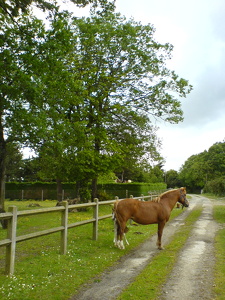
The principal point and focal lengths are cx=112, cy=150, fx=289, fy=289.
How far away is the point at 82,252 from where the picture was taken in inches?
314

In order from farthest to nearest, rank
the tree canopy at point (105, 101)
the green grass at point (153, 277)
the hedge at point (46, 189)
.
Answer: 1. the hedge at point (46, 189)
2. the tree canopy at point (105, 101)
3. the green grass at point (153, 277)

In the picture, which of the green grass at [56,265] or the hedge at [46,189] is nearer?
the green grass at [56,265]

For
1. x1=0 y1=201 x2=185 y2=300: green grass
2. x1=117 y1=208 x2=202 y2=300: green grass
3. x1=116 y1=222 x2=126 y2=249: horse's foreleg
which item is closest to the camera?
x1=117 y1=208 x2=202 y2=300: green grass

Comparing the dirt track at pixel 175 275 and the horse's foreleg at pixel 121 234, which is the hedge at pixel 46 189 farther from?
the dirt track at pixel 175 275

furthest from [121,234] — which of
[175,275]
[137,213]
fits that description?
[175,275]

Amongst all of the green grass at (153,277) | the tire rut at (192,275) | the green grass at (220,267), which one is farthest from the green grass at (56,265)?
the green grass at (220,267)

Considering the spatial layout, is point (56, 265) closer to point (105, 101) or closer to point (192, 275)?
point (192, 275)

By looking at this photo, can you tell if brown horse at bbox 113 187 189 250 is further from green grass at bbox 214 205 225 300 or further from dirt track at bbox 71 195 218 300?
green grass at bbox 214 205 225 300

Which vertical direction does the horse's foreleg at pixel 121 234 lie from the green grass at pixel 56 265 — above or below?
above

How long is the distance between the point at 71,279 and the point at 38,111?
8.63 m

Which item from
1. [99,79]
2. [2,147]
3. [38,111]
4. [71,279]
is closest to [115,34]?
[99,79]

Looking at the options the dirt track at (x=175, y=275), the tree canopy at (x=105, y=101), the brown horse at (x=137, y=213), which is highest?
the tree canopy at (x=105, y=101)

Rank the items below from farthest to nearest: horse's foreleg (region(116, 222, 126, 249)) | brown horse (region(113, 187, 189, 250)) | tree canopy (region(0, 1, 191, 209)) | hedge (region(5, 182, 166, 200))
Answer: hedge (region(5, 182, 166, 200)), tree canopy (region(0, 1, 191, 209)), brown horse (region(113, 187, 189, 250)), horse's foreleg (region(116, 222, 126, 249))

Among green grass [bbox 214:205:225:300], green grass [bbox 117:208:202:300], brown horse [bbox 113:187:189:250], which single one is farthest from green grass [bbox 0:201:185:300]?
green grass [bbox 214:205:225:300]
